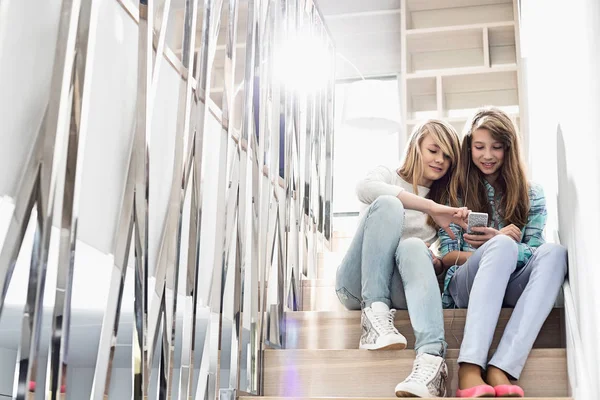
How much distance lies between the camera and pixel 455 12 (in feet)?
13.3

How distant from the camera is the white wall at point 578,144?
1162 mm

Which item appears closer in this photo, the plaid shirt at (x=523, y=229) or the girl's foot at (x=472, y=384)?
the girl's foot at (x=472, y=384)

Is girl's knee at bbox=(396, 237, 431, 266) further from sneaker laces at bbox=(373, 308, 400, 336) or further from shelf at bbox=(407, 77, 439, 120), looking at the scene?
shelf at bbox=(407, 77, 439, 120)

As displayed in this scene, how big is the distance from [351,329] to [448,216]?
1.18ft

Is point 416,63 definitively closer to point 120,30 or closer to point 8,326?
point 8,326

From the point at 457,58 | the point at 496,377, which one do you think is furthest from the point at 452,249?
the point at 457,58

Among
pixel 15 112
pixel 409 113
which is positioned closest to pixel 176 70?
pixel 15 112

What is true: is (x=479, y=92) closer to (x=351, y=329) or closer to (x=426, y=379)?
(x=351, y=329)

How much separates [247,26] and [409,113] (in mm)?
2370

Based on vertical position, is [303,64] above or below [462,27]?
below

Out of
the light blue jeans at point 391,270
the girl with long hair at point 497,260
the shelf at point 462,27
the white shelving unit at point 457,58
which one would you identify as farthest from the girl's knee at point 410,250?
the shelf at point 462,27

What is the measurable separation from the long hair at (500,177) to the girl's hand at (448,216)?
0.10 metres

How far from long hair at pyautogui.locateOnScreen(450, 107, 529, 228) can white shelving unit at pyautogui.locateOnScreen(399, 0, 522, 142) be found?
1.85 metres

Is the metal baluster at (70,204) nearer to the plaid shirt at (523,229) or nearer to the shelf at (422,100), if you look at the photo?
the plaid shirt at (523,229)
